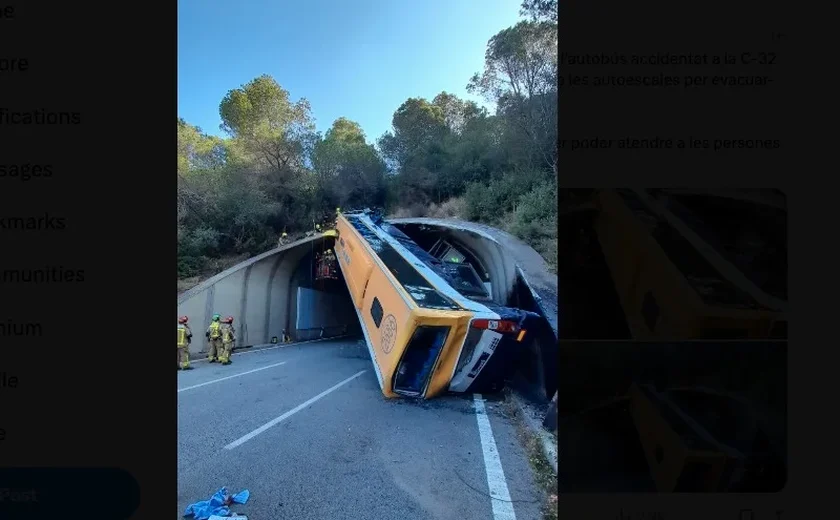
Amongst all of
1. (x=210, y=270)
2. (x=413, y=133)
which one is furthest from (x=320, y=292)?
(x=413, y=133)

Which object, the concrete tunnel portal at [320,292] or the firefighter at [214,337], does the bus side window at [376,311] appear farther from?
the firefighter at [214,337]

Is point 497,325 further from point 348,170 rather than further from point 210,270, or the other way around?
point 348,170

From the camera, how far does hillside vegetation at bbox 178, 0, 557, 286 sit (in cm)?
193

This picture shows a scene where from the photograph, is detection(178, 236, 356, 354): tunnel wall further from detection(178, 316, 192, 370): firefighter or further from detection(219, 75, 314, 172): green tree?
detection(219, 75, 314, 172): green tree

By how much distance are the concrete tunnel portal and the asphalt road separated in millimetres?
460

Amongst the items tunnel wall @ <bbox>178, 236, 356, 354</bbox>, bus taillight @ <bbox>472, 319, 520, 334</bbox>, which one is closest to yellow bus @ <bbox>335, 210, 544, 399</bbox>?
bus taillight @ <bbox>472, 319, 520, 334</bbox>

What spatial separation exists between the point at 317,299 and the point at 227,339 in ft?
4.94

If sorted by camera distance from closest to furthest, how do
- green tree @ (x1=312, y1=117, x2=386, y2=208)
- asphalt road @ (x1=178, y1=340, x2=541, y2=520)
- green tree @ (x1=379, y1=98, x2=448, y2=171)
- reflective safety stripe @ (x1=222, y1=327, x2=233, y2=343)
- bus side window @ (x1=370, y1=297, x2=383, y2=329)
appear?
asphalt road @ (x1=178, y1=340, x2=541, y2=520) → green tree @ (x1=379, y1=98, x2=448, y2=171) → bus side window @ (x1=370, y1=297, x2=383, y2=329) → reflective safety stripe @ (x1=222, y1=327, x2=233, y2=343) → green tree @ (x1=312, y1=117, x2=386, y2=208)
